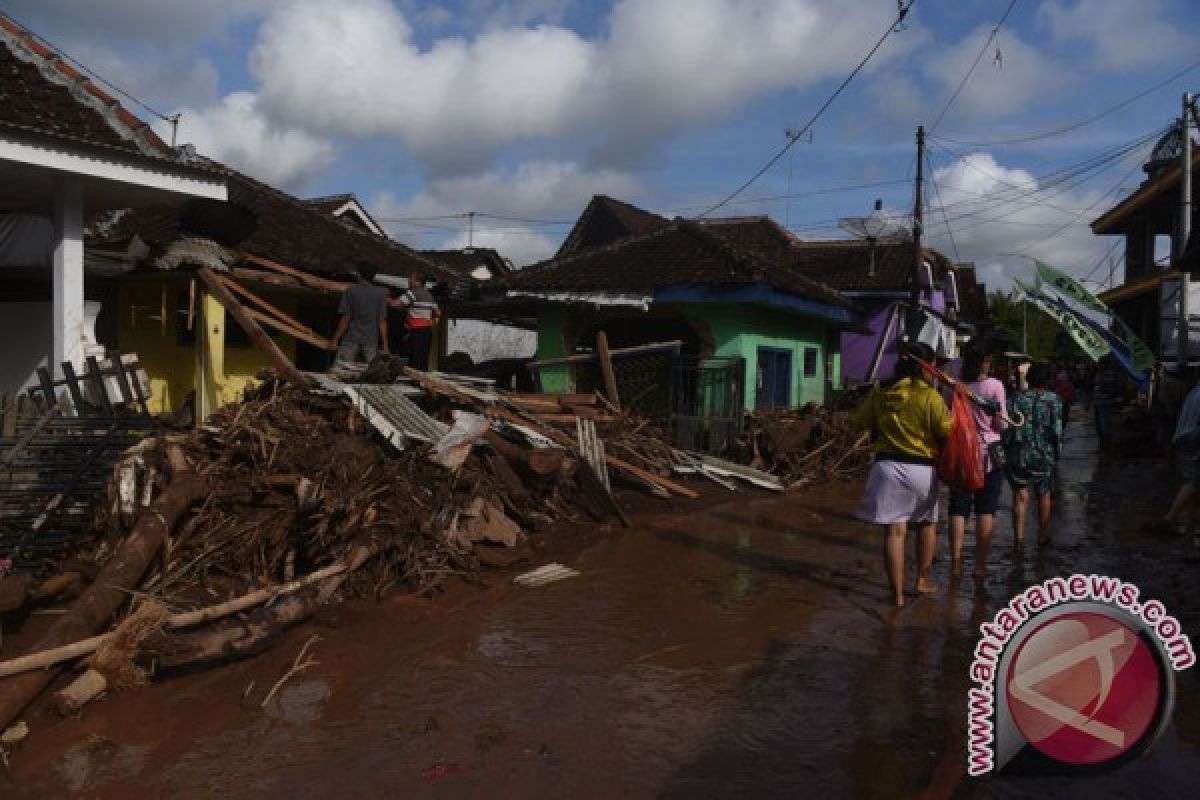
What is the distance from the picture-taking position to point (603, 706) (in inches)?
182

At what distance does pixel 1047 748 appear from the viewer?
1.88m

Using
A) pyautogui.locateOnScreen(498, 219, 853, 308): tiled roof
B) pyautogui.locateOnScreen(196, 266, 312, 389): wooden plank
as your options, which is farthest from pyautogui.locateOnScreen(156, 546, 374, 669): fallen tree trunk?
pyautogui.locateOnScreen(498, 219, 853, 308): tiled roof

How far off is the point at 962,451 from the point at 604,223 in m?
23.1

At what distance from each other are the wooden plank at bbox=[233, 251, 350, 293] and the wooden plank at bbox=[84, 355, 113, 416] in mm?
3605

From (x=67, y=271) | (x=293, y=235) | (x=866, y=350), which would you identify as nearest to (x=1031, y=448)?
(x=67, y=271)

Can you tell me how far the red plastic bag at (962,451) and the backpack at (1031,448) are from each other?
5.60ft

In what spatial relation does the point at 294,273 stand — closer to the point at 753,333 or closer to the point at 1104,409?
the point at 753,333

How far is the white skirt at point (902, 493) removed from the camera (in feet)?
20.4

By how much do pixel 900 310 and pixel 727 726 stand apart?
19807 millimetres

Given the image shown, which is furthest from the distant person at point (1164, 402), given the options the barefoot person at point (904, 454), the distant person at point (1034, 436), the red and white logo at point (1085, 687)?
the red and white logo at point (1085, 687)

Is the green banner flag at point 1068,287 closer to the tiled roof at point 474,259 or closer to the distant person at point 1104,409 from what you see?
the distant person at point 1104,409

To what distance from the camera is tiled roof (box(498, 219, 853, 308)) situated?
14.7 metres

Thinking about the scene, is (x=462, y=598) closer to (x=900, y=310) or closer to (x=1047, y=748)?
(x=1047, y=748)

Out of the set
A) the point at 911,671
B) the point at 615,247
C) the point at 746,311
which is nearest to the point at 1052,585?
the point at 911,671
